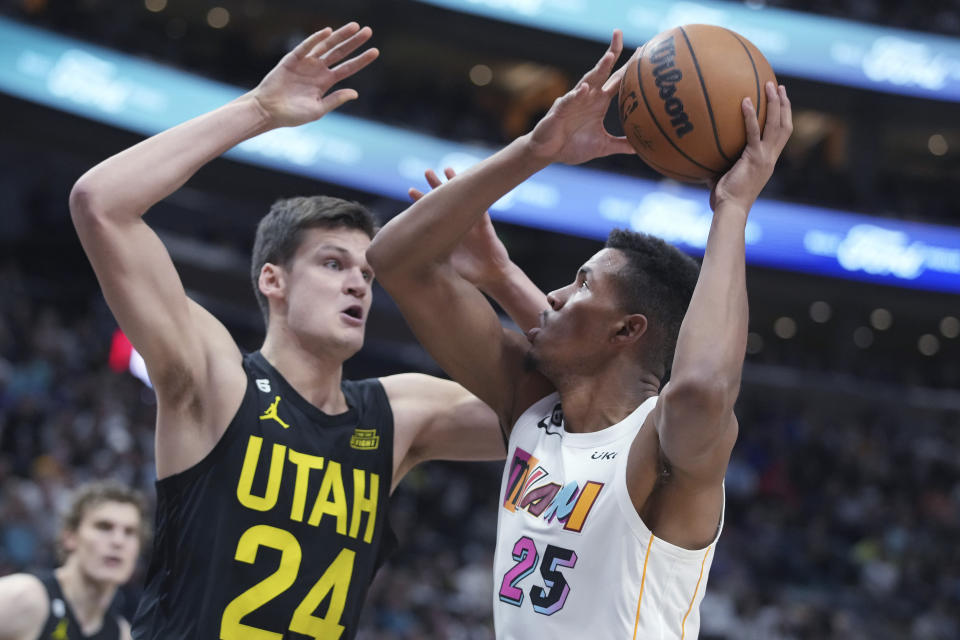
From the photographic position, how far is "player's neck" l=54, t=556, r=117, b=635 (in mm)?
4805

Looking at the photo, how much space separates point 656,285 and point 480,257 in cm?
68

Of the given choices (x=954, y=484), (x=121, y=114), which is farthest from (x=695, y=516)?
(x=954, y=484)

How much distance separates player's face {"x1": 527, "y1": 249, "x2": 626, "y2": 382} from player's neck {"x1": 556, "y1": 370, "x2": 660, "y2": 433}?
0.14 ft

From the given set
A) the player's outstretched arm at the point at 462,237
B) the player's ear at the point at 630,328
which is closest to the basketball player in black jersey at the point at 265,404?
the player's outstretched arm at the point at 462,237

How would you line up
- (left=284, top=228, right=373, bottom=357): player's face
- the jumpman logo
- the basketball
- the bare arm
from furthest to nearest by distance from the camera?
the bare arm
(left=284, top=228, right=373, bottom=357): player's face
the jumpman logo
the basketball

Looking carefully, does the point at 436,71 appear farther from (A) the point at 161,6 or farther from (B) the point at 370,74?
(A) the point at 161,6

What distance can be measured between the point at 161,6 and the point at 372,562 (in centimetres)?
1892

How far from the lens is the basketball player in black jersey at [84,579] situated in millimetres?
4645

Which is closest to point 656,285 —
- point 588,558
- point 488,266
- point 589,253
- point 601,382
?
point 601,382

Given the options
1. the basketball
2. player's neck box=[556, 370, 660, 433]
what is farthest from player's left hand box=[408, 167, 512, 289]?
the basketball

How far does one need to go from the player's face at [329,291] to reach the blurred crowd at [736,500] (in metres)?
5.90

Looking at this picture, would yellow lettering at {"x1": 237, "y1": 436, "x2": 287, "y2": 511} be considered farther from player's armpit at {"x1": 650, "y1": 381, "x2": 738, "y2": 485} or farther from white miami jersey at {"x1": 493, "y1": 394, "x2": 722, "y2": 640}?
player's armpit at {"x1": 650, "y1": 381, "x2": 738, "y2": 485}

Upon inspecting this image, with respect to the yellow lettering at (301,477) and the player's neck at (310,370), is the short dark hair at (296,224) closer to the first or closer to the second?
the player's neck at (310,370)

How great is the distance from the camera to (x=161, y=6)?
20.1m
